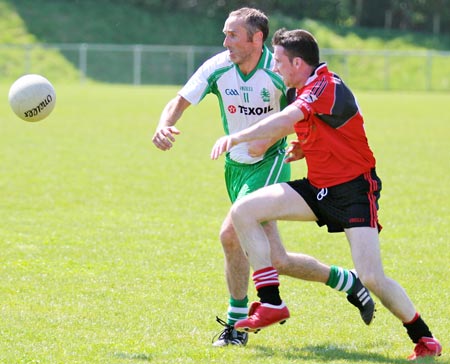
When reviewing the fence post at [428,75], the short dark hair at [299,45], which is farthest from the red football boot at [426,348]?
the fence post at [428,75]

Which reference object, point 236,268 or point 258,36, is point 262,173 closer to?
point 236,268

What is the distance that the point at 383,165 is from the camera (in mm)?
17938

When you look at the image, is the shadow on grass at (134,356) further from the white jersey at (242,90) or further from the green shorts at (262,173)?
the white jersey at (242,90)

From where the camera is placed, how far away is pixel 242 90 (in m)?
6.91

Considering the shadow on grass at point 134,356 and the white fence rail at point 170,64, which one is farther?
the white fence rail at point 170,64

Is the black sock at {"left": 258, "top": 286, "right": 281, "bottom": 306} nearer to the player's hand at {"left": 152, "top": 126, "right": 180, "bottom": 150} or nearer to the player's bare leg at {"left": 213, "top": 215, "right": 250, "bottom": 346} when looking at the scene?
the player's bare leg at {"left": 213, "top": 215, "right": 250, "bottom": 346}

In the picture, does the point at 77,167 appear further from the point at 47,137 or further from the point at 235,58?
the point at 235,58

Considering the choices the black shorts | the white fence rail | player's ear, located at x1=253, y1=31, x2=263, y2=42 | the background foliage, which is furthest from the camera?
the background foliage

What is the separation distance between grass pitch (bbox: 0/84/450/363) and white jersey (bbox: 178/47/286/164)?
1.43 metres

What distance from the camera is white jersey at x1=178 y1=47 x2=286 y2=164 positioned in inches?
271

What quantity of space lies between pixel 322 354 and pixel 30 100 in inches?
127

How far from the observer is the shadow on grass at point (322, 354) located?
6.09 m

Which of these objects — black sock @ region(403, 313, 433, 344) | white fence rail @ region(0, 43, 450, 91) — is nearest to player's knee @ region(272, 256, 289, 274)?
black sock @ region(403, 313, 433, 344)

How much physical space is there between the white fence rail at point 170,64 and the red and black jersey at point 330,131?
40.6 meters
